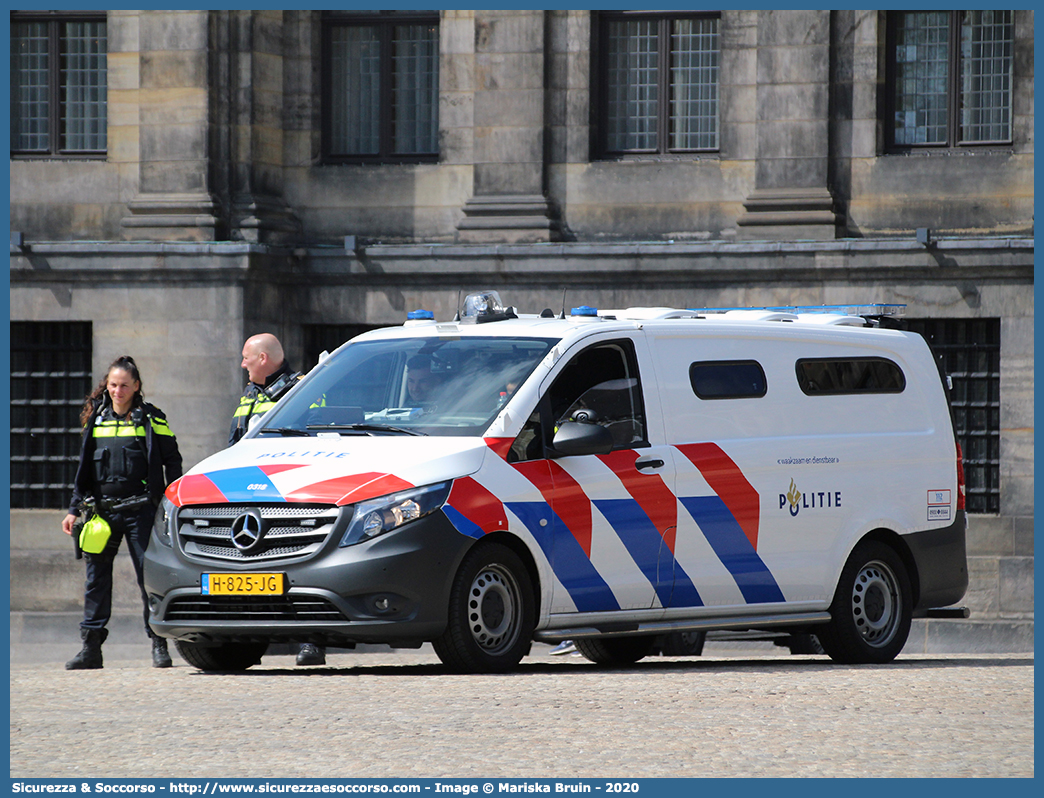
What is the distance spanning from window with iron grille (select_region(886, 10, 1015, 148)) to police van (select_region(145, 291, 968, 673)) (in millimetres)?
7073

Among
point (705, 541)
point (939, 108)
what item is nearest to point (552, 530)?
point (705, 541)

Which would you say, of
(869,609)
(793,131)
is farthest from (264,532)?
(793,131)

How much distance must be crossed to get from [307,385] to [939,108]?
1012cm

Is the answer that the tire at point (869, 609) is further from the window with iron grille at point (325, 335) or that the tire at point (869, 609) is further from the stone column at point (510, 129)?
the window with iron grille at point (325, 335)

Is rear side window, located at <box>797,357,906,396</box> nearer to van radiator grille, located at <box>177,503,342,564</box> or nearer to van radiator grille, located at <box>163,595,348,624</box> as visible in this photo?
van radiator grille, located at <box>177,503,342,564</box>

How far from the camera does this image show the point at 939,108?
1867 centimetres

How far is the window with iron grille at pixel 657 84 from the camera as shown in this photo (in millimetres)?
19117

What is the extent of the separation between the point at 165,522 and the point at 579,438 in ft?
7.38

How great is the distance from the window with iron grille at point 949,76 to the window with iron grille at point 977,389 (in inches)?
74.7

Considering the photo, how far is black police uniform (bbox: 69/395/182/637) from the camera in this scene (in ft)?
39.1

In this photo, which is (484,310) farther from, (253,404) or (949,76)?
(949,76)

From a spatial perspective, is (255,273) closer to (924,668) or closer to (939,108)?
(939,108)

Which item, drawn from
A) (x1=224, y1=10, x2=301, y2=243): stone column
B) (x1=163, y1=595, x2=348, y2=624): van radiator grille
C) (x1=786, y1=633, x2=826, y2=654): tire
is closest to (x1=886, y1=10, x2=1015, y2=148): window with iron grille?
(x1=224, y1=10, x2=301, y2=243): stone column

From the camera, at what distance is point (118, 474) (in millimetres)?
11891
